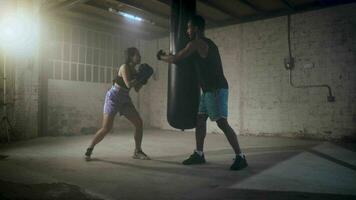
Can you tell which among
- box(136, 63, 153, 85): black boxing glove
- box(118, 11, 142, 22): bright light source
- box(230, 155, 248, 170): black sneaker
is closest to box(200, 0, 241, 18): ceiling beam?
box(118, 11, 142, 22): bright light source

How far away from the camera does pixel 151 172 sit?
3139mm

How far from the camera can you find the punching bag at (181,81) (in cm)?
309

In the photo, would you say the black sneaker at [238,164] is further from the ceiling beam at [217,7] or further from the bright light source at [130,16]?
the bright light source at [130,16]

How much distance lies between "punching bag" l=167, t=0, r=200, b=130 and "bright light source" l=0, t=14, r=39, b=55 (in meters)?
4.09

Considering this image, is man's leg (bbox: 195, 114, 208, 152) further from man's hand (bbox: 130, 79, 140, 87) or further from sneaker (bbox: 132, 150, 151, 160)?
man's hand (bbox: 130, 79, 140, 87)

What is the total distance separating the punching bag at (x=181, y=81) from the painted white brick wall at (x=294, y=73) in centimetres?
415

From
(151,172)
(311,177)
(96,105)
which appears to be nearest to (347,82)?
(311,177)

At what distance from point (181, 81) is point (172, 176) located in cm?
96

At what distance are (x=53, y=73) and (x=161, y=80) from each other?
3.10 meters

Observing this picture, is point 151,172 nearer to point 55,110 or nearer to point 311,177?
point 311,177

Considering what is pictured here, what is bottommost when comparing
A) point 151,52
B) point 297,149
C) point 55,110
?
point 297,149

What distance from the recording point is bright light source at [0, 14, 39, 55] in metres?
5.72

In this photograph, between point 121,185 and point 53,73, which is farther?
point 53,73

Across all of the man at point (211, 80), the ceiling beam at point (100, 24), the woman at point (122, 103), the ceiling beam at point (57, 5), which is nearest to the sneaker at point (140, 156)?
the woman at point (122, 103)
